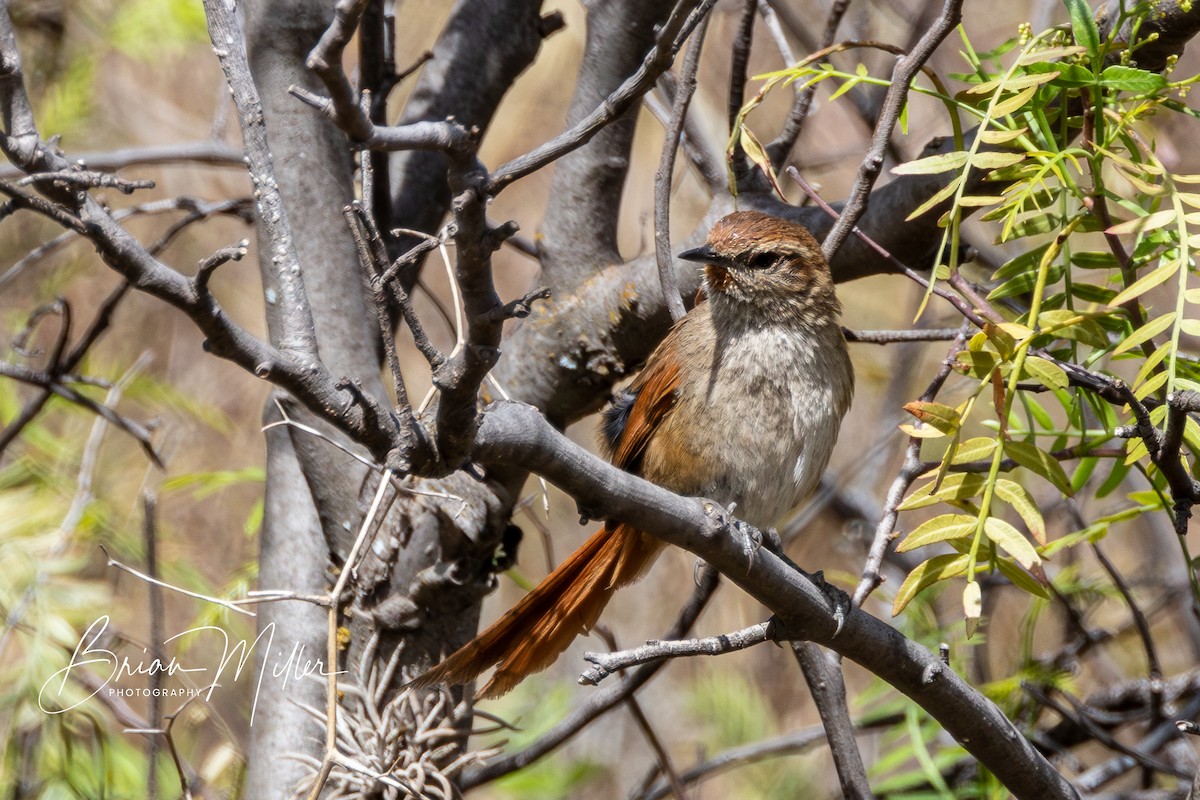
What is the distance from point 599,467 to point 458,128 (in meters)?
0.56

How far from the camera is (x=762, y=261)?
9.96 ft

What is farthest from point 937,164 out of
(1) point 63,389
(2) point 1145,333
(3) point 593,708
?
(1) point 63,389

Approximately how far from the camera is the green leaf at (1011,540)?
5.85 ft

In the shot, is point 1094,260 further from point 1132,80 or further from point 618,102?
point 618,102

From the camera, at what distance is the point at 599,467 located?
177 cm

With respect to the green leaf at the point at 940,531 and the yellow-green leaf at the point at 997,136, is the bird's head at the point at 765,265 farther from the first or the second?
the green leaf at the point at 940,531

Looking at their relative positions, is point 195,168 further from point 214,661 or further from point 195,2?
point 214,661

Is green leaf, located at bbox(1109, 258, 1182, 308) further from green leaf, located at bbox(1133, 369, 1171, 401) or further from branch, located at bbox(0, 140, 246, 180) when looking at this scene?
branch, located at bbox(0, 140, 246, 180)

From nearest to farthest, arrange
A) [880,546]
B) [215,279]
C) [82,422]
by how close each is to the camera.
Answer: [880,546] → [82,422] → [215,279]

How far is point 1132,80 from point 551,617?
1.71m

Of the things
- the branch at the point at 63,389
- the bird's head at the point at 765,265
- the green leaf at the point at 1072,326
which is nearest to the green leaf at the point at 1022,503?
the green leaf at the point at 1072,326

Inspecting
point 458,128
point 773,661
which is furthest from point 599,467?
point 773,661

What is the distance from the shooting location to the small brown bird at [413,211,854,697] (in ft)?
9.80

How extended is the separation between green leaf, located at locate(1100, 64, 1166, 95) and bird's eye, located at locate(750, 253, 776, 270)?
114 cm
